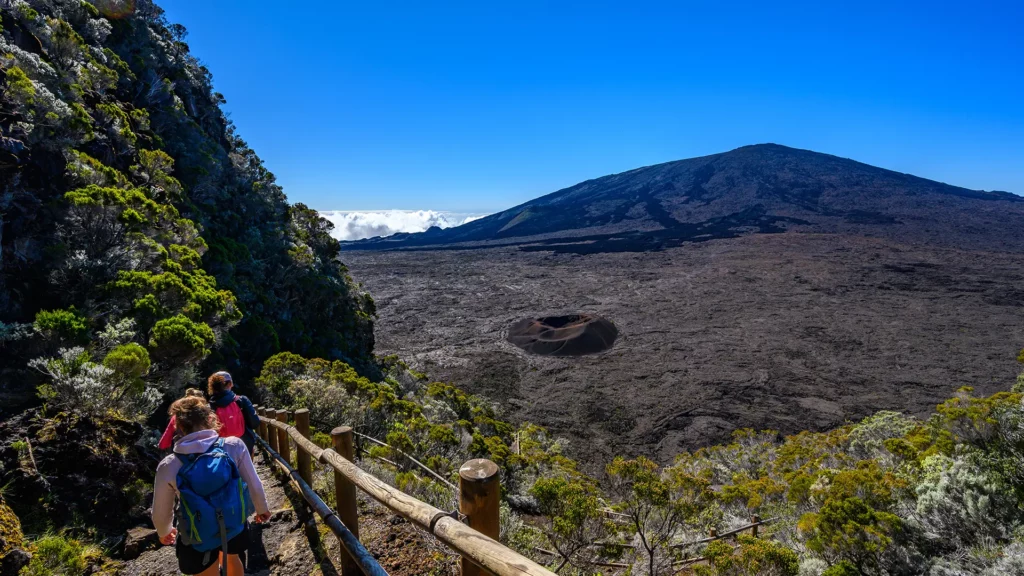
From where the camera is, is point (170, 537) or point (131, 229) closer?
point (170, 537)

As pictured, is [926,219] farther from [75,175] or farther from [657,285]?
[75,175]

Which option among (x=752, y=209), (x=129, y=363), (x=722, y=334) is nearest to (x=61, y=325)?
(x=129, y=363)

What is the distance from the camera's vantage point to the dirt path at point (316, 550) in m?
3.24

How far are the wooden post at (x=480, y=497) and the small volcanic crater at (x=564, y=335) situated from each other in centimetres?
2919

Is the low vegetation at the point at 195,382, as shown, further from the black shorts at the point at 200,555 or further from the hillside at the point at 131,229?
the black shorts at the point at 200,555

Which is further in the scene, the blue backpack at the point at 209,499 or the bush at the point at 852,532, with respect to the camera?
the bush at the point at 852,532

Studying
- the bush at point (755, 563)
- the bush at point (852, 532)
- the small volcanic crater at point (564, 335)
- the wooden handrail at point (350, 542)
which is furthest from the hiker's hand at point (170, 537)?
the small volcanic crater at point (564, 335)

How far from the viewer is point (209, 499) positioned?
207cm

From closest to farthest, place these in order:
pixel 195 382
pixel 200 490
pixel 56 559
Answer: pixel 200 490, pixel 56 559, pixel 195 382

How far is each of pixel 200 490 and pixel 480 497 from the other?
136cm

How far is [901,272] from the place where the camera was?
4503cm

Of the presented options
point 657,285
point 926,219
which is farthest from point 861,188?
point 657,285

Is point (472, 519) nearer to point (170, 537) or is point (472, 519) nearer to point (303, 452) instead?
point (170, 537)

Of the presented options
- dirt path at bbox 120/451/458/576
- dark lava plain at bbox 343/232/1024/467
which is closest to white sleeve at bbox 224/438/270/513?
dirt path at bbox 120/451/458/576
